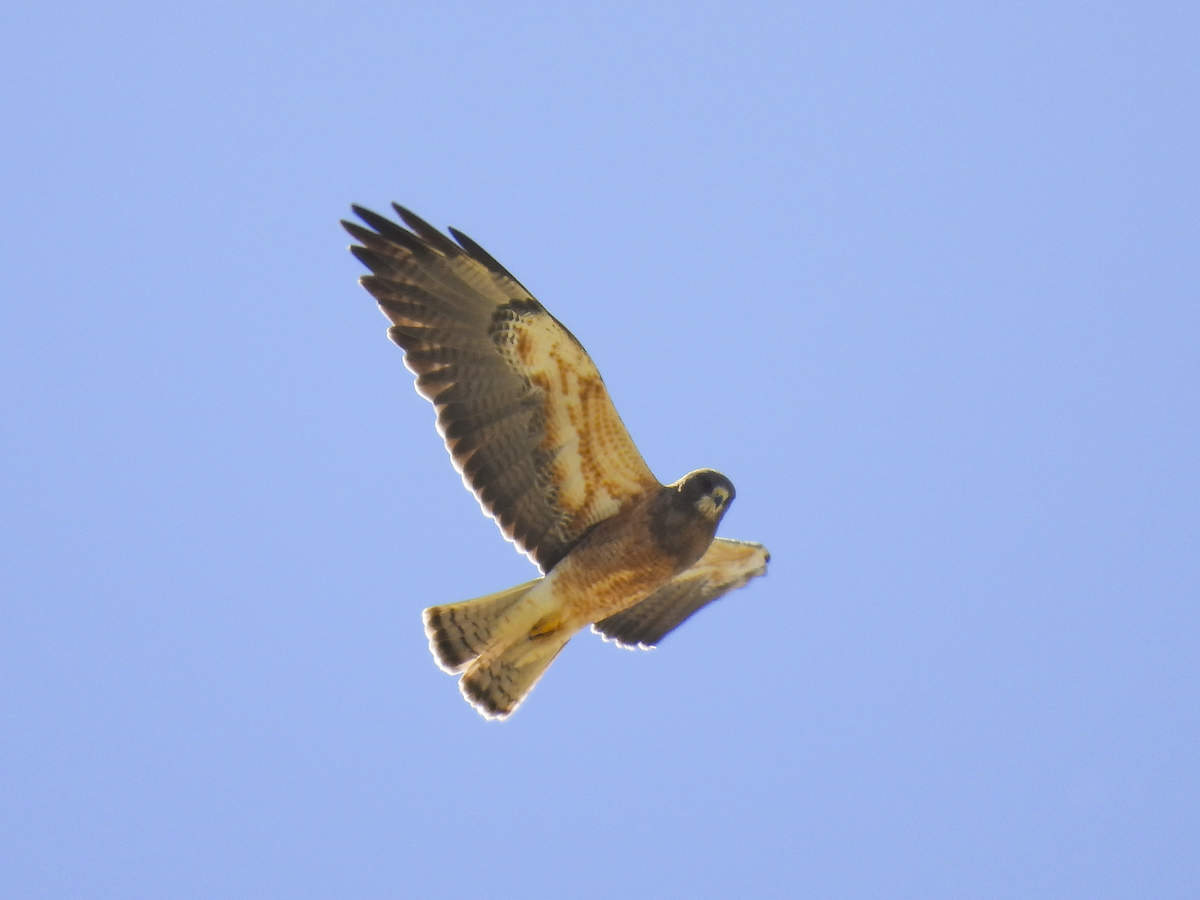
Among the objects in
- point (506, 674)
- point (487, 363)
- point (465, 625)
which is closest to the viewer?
point (487, 363)

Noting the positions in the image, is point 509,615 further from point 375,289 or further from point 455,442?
point 375,289

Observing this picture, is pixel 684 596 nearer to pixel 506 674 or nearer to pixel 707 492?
pixel 506 674

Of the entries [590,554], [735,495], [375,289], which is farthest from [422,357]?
[735,495]

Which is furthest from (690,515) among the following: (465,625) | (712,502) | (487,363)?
(465,625)

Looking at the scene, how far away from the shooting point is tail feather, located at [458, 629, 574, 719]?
9.05m

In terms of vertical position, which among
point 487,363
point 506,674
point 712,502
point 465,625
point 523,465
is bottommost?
point 506,674

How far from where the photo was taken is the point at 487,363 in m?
8.49

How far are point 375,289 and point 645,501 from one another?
2.20m

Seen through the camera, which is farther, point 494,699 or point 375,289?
point 494,699

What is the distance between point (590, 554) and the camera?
8.73 m

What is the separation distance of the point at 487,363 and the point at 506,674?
7.10 feet

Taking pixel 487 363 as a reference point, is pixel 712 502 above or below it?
below

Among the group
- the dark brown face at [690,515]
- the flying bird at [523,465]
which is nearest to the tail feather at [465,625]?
the flying bird at [523,465]

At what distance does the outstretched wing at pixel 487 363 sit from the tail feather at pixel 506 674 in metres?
1.13
